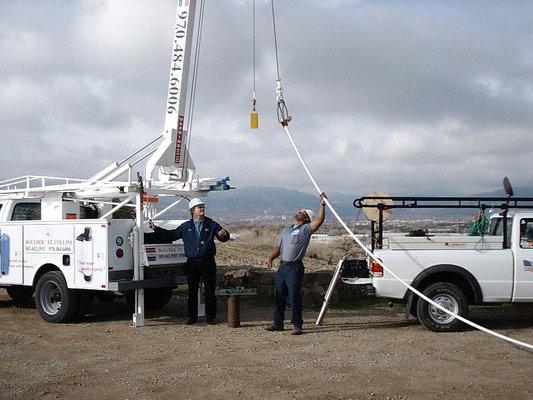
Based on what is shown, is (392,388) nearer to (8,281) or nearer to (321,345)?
(321,345)

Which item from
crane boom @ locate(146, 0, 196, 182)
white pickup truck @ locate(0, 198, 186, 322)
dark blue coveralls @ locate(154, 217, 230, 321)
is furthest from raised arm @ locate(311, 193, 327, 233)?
crane boom @ locate(146, 0, 196, 182)

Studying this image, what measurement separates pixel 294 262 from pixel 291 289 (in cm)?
40

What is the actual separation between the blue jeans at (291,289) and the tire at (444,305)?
1.76 metres

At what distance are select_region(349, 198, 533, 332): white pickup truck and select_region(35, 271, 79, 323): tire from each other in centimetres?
471

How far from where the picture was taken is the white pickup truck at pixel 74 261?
32.6 ft

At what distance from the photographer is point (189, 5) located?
12312 millimetres

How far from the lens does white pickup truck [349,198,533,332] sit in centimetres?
953

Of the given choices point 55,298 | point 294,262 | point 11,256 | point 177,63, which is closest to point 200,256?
point 294,262

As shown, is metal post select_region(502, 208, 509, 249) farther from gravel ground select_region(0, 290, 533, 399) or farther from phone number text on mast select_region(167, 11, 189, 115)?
phone number text on mast select_region(167, 11, 189, 115)

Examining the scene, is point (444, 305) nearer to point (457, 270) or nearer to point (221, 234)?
point (457, 270)

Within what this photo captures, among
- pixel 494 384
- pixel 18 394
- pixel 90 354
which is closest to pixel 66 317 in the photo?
pixel 90 354

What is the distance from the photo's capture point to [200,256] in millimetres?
10305

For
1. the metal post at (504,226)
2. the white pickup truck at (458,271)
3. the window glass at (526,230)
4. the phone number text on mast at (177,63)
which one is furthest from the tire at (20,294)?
the window glass at (526,230)

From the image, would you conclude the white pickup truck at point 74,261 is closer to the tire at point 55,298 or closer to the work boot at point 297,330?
the tire at point 55,298
